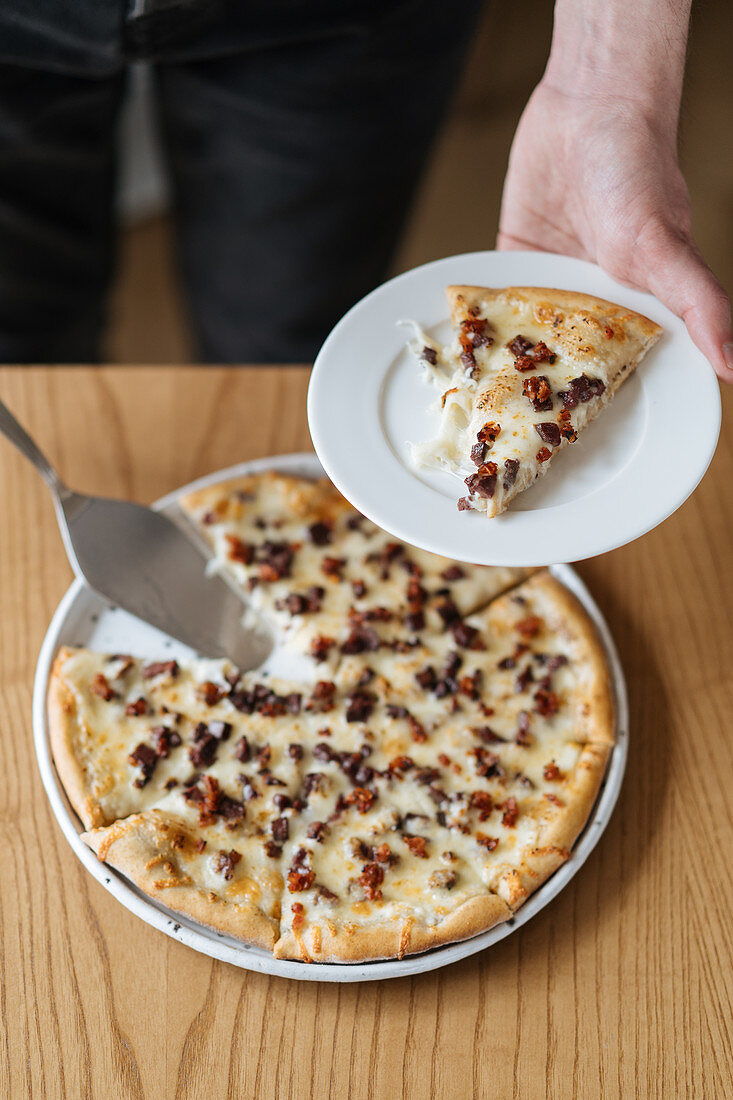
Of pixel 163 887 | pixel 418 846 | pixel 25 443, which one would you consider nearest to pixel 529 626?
pixel 418 846

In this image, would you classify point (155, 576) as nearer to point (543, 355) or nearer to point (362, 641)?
point (362, 641)

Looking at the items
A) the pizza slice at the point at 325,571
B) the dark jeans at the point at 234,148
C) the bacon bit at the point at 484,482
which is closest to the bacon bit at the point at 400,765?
the pizza slice at the point at 325,571

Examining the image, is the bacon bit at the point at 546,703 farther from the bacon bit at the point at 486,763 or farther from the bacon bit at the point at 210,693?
the bacon bit at the point at 210,693

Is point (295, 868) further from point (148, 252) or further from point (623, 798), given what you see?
point (148, 252)

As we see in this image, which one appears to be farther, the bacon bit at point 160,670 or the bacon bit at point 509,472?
the bacon bit at point 160,670

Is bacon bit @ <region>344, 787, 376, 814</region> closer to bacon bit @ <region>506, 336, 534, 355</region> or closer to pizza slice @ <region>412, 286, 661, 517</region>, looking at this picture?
pizza slice @ <region>412, 286, 661, 517</region>

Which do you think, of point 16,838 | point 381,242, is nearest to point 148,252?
point 381,242
